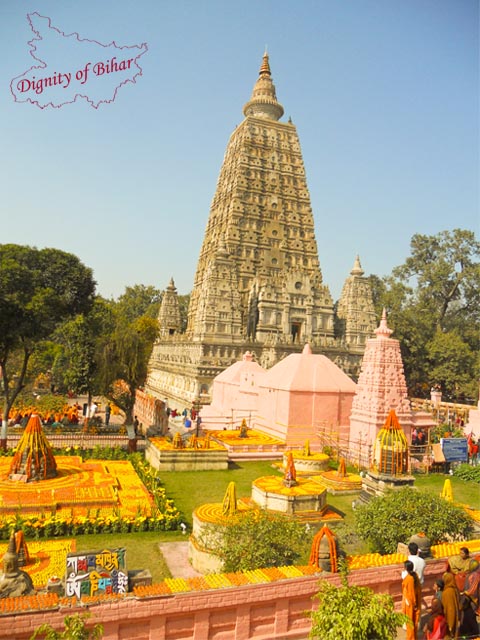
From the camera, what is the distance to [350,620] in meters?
5.17

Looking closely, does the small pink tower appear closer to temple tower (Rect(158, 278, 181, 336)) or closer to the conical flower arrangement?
the conical flower arrangement

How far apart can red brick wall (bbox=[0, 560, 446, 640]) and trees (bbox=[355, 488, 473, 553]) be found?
1.54 meters

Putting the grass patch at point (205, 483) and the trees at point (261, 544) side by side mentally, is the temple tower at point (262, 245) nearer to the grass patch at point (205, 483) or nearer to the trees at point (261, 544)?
the grass patch at point (205, 483)

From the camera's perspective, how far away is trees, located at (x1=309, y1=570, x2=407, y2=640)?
202 inches

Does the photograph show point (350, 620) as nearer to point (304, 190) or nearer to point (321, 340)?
point (321, 340)

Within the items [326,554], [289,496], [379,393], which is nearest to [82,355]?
[379,393]

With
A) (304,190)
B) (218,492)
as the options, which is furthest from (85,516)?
(304,190)

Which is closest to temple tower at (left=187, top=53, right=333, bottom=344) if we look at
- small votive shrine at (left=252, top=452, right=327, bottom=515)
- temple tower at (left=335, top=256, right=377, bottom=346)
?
temple tower at (left=335, top=256, right=377, bottom=346)

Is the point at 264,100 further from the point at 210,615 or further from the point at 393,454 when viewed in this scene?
the point at 210,615

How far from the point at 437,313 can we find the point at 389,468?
3739cm

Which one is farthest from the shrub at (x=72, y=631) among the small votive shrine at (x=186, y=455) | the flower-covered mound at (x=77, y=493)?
the small votive shrine at (x=186, y=455)

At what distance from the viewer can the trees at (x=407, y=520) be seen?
806cm

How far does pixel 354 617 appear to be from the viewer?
205 inches

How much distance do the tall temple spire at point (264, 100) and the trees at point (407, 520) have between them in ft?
151
